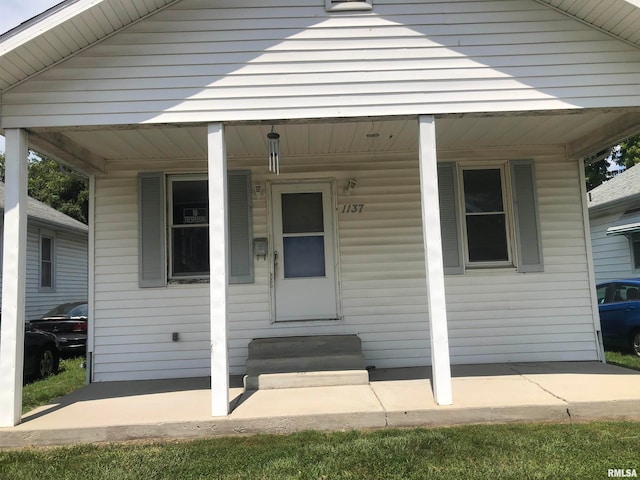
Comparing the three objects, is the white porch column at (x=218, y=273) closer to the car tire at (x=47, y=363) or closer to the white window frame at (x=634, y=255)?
the car tire at (x=47, y=363)

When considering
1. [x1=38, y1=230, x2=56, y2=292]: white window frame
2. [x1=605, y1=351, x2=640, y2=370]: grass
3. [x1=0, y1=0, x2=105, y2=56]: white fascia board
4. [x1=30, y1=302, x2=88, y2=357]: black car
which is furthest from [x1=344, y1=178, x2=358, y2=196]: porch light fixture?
[x1=38, y1=230, x2=56, y2=292]: white window frame

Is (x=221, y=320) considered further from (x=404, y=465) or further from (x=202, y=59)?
(x=202, y=59)

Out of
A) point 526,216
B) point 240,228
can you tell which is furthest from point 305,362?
point 526,216

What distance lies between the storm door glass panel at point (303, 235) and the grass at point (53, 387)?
3240 millimetres

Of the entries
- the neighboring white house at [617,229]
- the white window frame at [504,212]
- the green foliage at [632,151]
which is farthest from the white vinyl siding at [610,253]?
the green foliage at [632,151]

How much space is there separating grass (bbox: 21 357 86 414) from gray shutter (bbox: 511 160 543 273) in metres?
6.24

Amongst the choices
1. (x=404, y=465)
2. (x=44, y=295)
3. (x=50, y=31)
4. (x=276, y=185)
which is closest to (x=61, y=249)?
(x=44, y=295)

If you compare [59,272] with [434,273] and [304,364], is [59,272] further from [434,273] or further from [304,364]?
[434,273]

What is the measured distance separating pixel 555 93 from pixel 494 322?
10.4 feet

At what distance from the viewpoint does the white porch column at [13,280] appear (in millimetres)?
4492

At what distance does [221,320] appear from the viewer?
15.3 feet

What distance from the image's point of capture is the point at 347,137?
6.12 m

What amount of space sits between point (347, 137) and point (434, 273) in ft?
7.36

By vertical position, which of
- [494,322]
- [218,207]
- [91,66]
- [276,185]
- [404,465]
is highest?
[91,66]
